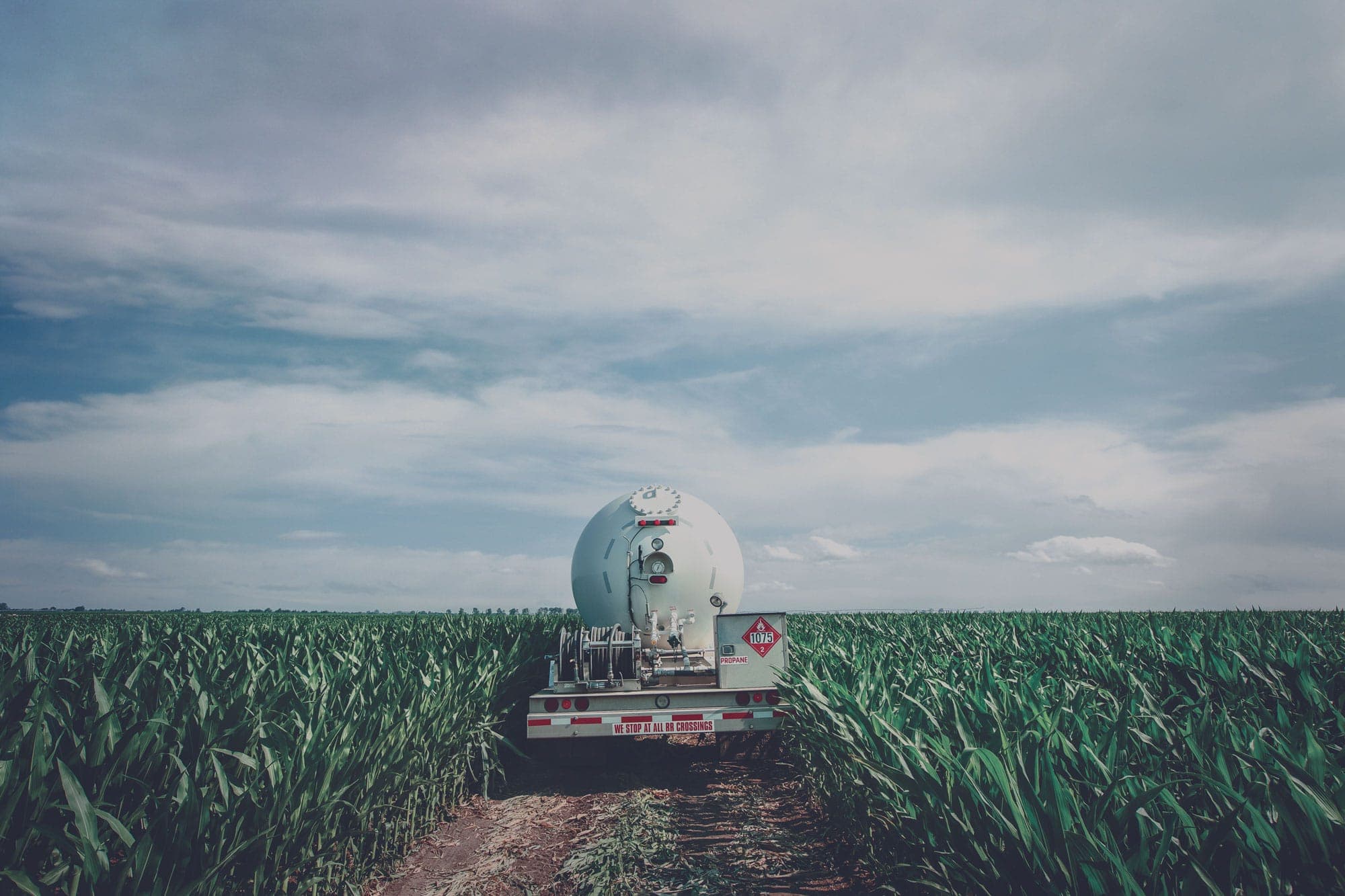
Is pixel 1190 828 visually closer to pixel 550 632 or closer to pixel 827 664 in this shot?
pixel 827 664

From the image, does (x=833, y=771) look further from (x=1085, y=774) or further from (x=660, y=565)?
(x=660, y=565)

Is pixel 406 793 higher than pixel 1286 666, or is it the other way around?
pixel 1286 666

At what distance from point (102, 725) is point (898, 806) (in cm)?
440

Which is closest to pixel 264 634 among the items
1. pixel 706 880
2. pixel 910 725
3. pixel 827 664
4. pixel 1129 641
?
pixel 827 664

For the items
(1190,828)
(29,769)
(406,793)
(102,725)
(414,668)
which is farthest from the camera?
(414,668)

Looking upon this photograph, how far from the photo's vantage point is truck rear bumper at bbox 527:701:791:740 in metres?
7.40

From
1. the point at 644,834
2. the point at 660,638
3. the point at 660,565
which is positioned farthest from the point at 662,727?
the point at 660,565

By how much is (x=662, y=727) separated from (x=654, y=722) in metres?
0.09

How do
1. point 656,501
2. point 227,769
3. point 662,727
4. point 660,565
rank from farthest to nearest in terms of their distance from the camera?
point 656,501 → point 660,565 → point 662,727 → point 227,769

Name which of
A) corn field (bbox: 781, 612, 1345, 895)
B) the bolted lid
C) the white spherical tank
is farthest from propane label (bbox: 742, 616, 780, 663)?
the bolted lid

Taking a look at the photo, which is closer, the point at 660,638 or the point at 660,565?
Result: the point at 660,638

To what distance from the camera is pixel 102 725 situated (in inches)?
160

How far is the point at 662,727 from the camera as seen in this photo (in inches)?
291

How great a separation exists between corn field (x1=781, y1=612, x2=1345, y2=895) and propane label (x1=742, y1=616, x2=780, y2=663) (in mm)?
530
